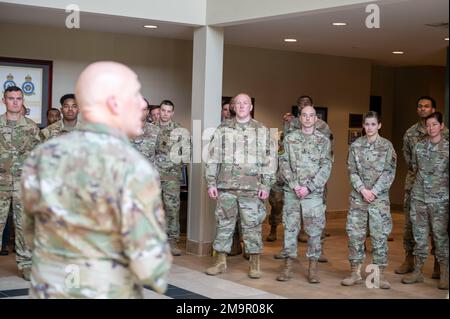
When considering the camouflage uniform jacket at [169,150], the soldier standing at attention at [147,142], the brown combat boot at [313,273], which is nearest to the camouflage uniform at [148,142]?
the soldier standing at attention at [147,142]

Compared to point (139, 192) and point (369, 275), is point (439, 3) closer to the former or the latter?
point (369, 275)

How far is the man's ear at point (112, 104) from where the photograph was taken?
2.20 m

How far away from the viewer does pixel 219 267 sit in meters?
6.59

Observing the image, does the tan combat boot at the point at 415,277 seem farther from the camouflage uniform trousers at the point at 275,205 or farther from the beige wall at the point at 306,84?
the beige wall at the point at 306,84

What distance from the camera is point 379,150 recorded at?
6.14 metres

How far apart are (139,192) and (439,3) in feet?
15.1

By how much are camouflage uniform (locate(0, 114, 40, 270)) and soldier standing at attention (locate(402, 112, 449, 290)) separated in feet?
11.0

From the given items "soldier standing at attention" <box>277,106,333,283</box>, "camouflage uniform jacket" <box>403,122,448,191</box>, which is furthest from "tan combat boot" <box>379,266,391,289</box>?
"camouflage uniform jacket" <box>403,122,448,191</box>

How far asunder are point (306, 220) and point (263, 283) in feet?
2.21

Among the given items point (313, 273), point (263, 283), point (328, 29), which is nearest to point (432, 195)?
point (313, 273)

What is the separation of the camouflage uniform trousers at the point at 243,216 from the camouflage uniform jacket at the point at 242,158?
0.08 m

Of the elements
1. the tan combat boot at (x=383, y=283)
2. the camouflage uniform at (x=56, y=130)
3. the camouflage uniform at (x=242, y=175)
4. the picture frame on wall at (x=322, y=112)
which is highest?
the picture frame on wall at (x=322, y=112)

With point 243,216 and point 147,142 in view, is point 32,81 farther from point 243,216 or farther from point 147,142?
point 243,216
